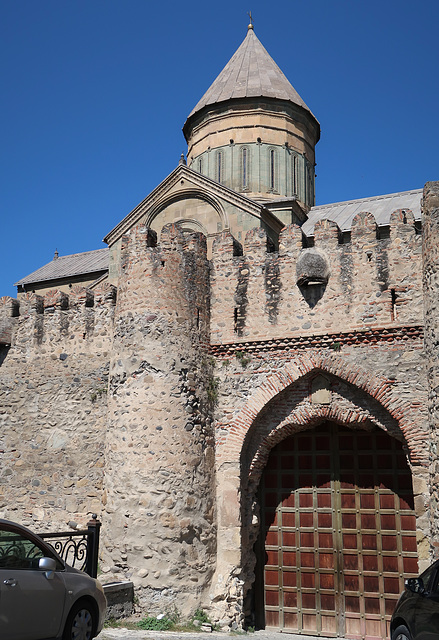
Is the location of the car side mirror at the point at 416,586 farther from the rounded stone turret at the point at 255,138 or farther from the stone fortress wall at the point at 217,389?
the rounded stone turret at the point at 255,138

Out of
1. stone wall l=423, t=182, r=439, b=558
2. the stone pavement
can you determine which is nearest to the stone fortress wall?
stone wall l=423, t=182, r=439, b=558

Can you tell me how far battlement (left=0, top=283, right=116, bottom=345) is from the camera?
12211 mm

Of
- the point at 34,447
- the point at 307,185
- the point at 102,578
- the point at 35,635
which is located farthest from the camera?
the point at 307,185

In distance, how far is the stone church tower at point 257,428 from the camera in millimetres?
9758

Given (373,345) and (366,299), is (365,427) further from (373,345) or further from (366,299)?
(366,299)

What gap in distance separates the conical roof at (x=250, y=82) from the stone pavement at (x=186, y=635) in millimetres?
17763

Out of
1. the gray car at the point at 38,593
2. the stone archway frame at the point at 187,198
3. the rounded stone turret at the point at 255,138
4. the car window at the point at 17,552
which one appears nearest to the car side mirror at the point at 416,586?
the gray car at the point at 38,593

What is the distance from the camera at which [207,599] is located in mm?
9867

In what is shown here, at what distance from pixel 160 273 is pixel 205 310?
103 centimetres

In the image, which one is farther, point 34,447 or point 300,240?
point 34,447

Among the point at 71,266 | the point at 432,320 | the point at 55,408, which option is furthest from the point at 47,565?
the point at 71,266

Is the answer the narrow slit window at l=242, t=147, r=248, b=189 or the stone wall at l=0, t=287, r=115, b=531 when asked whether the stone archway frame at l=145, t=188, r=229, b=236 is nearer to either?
the narrow slit window at l=242, t=147, r=248, b=189

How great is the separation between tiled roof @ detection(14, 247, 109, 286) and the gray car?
18976 millimetres

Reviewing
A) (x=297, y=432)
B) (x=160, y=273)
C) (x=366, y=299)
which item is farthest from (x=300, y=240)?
(x=297, y=432)
